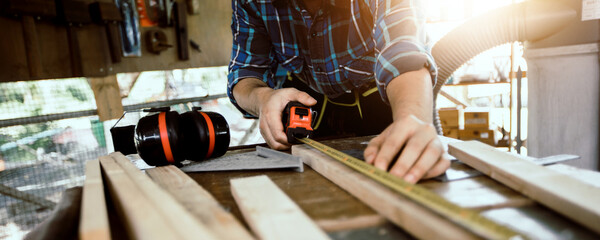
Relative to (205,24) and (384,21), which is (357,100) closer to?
(384,21)

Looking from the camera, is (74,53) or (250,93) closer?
(250,93)

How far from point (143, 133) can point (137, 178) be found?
38cm

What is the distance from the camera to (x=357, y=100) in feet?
7.86

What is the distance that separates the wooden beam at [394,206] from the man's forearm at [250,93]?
686 millimetres

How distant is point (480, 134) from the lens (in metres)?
5.00

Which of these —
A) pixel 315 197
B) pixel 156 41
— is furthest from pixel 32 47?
pixel 315 197

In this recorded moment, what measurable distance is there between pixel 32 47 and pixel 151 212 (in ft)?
A: 10.7

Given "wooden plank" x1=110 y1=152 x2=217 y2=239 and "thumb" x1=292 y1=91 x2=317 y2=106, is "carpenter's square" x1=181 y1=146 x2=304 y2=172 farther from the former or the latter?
"wooden plank" x1=110 y1=152 x2=217 y2=239

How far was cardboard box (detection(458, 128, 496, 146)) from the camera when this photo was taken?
16.2 feet

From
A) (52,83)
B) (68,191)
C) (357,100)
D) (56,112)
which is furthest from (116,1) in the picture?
(68,191)

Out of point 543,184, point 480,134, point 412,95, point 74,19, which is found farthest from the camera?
point 480,134

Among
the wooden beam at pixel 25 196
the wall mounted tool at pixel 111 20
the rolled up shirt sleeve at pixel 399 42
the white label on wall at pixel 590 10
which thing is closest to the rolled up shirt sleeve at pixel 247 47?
the rolled up shirt sleeve at pixel 399 42

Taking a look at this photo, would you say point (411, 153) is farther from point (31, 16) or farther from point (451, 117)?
point (451, 117)

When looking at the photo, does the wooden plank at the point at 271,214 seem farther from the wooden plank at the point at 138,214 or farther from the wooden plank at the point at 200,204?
the wooden plank at the point at 138,214
